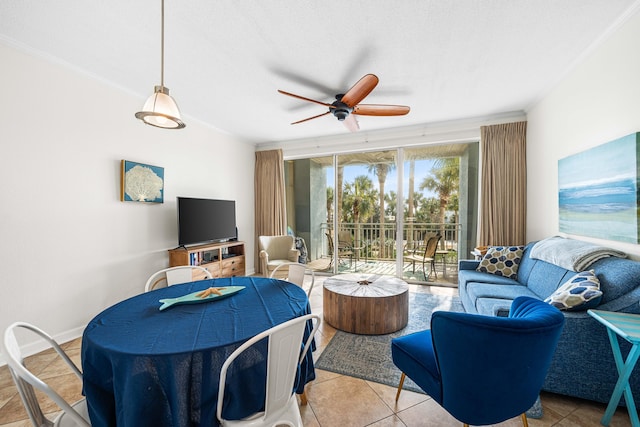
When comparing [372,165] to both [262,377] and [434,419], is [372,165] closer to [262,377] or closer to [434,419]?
[434,419]

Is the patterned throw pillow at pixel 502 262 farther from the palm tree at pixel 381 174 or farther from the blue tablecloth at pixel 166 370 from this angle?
the blue tablecloth at pixel 166 370

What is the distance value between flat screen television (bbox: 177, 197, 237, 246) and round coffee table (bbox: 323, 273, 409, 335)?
2.03 meters

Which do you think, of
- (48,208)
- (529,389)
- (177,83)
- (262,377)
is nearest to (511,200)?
(529,389)

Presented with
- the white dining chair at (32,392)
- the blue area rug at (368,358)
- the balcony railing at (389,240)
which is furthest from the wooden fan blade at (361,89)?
the balcony railing at (389,240)

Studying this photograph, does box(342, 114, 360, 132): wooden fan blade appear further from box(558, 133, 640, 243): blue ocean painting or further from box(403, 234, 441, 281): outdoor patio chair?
box(403, 234, 441, 281): outdoor patio chair

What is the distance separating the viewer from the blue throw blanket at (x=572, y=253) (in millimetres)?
2029

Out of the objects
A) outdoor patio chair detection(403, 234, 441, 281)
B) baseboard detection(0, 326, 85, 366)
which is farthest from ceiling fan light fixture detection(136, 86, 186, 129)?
outdoor patio chair detection(403, 234, 441, 281)

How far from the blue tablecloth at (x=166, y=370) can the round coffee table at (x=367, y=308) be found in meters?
1.44

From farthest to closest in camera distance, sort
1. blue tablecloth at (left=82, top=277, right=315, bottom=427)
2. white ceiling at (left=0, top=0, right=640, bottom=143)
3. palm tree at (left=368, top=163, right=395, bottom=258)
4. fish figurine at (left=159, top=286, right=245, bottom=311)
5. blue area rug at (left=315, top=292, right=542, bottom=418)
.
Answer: palm tree at (left=368, top=163, right=395, bottom=258)
blue area rug at (left=315, top=292, right=542, bottom=418)
white ceiling at (left=0, top=0, right=640, bottom=143)
fish figurine at (left=159, top=286, right=245, bottom=311)
blue tablecloth at (left=82, top=277, right=315, bottom=427)

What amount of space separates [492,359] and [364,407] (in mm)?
955

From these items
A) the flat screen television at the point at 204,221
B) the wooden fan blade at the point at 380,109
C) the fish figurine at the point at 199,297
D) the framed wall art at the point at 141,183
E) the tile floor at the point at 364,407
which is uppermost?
the wooden fan blade at the point at 380,109

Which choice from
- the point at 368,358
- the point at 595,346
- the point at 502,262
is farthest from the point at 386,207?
the point at 595,346

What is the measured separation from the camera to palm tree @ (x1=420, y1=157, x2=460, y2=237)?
429 centimetres

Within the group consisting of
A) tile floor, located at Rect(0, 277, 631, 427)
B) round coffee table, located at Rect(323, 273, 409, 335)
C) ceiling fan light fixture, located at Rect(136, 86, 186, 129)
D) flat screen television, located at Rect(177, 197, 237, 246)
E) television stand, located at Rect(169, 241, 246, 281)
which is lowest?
tile floor, located at Rect(0, 277, 631, 427)
